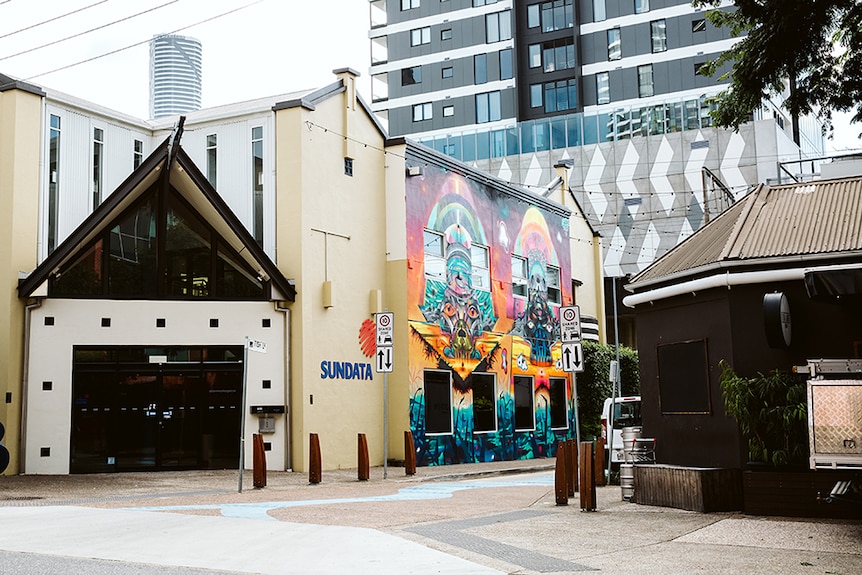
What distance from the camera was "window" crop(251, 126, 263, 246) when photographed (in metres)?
25.5

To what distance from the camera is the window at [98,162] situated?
83.0 ft

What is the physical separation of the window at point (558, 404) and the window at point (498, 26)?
4045cm

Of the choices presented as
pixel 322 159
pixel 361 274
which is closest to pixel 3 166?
pixel 322 159

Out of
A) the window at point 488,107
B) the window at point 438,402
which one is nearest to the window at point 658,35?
the window at point 488,107

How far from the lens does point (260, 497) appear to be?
17406mm

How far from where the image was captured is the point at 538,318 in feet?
112

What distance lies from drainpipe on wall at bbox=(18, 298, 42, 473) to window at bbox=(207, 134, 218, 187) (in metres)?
5.88

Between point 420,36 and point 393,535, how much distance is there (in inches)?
2502

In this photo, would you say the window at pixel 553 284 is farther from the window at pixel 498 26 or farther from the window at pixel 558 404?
the window at pixel 498 26

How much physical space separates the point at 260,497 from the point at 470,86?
55900 mm

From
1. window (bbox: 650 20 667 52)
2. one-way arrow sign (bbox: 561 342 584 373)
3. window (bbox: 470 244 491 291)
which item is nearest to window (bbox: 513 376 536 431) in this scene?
window (bbox: 470 244 491 291)

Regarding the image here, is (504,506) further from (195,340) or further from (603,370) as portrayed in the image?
(603,370)

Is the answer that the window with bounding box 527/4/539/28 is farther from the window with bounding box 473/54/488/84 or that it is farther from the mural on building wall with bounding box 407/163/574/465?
the mural on building wall with bounding box 407/163/574/465

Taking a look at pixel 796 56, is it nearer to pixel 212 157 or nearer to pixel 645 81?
pixel 212 157
